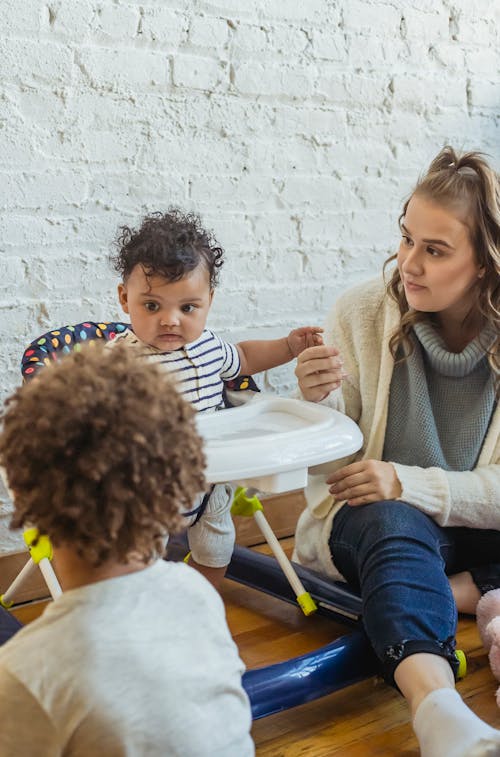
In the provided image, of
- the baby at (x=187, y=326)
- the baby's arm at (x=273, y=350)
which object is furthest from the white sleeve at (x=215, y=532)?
the baby's arm at (x=273, y=350)

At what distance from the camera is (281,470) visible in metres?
1.28

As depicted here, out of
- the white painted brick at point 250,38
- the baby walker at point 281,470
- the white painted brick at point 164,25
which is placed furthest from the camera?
the white painted brick at point 250,38

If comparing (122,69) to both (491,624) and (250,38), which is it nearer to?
(250,38)

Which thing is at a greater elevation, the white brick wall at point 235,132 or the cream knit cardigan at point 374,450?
the white brick wall at point 235,132

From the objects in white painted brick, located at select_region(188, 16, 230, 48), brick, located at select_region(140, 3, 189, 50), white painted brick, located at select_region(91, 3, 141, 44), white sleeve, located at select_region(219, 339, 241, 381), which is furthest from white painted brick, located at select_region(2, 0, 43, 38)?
white sleeve, located at select_region(219, 339, 241, 381)

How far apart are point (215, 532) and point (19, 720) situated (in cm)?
88

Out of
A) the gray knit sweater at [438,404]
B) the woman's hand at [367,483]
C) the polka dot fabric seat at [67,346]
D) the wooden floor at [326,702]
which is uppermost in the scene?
the polka dot fabric seat at [67,346]

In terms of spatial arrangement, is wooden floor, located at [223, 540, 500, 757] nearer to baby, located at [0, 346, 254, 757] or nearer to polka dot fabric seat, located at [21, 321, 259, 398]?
polka dot fabric seat, located at [21, 321, 259, 398]

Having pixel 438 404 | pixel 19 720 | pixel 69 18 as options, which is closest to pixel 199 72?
pixel 69 18

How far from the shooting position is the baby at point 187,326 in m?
1.49

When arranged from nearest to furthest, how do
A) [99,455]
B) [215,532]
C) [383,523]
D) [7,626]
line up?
1. [99,455]
2. [7,626]
3. [383,523]
4. [215,532]

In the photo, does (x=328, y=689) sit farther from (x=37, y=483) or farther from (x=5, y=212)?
(x=5, y=212)

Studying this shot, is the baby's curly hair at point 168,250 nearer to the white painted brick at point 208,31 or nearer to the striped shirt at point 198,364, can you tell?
the striped shirt at point 198,364

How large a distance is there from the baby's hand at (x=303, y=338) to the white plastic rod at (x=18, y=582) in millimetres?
593
